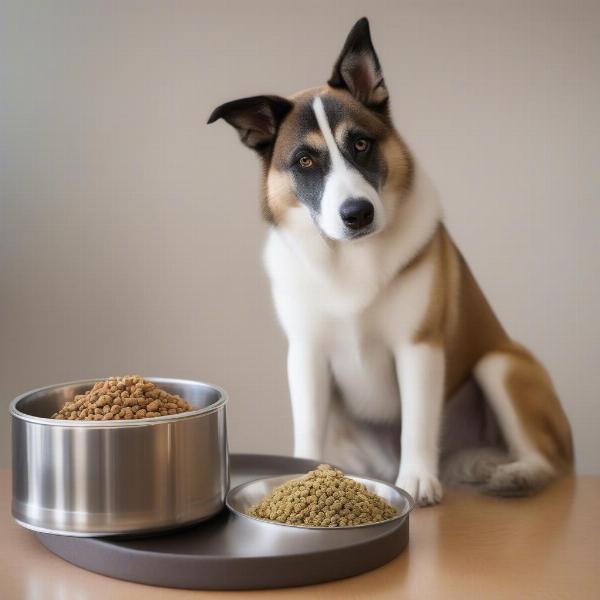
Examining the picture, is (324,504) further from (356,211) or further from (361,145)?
(361,145)

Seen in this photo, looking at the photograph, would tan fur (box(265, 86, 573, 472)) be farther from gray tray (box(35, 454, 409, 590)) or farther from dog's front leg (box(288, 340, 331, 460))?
gray tray (box(35, 454, 409, 590))

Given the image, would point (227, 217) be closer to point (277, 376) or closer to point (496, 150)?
point (277, 376)

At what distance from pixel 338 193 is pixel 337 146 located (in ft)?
0.31

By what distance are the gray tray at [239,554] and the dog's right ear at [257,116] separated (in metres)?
0.64

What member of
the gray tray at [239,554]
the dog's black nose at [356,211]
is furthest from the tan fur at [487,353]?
the gray tray at [239,554]

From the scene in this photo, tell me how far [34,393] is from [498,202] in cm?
103

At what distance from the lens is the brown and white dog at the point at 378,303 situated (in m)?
1.41

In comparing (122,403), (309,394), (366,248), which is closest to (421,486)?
(309,394)

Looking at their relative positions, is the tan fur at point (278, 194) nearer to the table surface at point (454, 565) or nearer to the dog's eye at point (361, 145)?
the dog's eye at point (361, 145)

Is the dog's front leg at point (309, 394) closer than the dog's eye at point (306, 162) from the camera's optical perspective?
No

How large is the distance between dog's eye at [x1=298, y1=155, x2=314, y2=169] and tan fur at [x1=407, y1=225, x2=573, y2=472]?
26cm

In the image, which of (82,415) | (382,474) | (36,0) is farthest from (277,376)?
(36,0)

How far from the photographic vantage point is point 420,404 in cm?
146

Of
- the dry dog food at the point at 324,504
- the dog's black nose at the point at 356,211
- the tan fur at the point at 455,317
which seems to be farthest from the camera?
the tan fur at the point at 455,317
